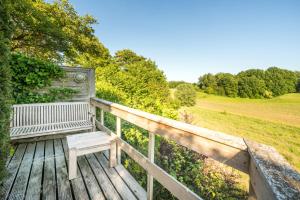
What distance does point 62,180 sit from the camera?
2.17 m

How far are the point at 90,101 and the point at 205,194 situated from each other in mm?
3265

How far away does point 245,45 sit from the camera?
23.2 meters

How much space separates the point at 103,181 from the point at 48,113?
2487 millimetres

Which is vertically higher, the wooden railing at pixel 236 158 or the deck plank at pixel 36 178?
the wooden railing at pixel 236 158

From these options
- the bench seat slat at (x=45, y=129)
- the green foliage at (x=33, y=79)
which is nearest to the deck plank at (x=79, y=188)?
the bench seat slat at (x=45, y=129)

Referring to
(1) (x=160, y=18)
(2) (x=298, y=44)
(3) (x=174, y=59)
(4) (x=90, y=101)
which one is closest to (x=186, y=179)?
(4) (x=90, y=101)

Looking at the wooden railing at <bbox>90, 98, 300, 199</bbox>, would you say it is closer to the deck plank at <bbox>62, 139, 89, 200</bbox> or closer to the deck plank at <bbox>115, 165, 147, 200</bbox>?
the deck plank at <bbox>115, 165, 147, 200</bbox>

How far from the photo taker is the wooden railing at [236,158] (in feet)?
1.89

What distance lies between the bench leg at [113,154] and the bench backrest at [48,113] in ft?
6.64

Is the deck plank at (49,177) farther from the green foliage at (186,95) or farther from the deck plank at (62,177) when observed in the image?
the green foliage at (186,95)

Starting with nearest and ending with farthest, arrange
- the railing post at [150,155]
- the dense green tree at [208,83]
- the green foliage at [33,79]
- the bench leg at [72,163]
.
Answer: the railing post at [150,155], the bench leg at [72,163], the green foliage at [33,79], the dense green tree at [208,83]

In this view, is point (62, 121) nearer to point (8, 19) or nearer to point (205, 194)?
point (8, 19)

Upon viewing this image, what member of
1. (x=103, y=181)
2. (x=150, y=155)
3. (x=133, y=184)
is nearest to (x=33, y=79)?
(x=103, y=181)

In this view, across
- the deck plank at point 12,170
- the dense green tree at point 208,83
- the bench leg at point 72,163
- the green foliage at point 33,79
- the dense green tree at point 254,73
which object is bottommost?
the deck plank at point 12,170
